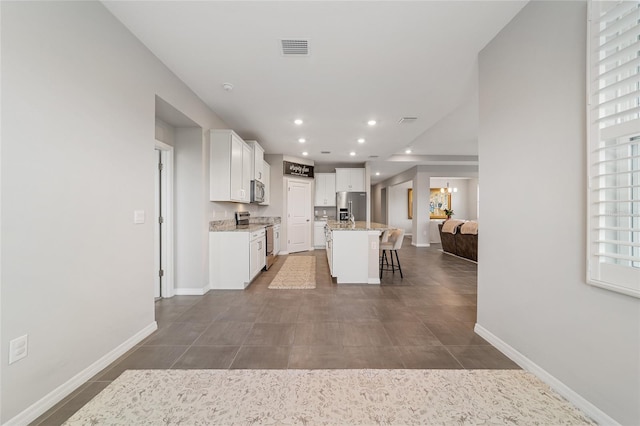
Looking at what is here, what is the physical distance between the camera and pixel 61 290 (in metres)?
1.57

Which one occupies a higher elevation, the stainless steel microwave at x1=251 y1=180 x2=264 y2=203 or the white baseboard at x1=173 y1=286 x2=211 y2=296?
the stainless steel microwave at x1=251 y1=180 x2=264 y2=203

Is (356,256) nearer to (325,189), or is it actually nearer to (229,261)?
(229,261)

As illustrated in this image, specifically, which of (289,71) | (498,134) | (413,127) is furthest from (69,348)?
(413,127)

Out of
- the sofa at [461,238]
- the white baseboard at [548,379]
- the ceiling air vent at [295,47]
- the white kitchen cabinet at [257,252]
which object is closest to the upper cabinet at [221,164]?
the white kitchen cabinet at [257,252]

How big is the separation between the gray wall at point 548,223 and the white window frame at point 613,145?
67mm

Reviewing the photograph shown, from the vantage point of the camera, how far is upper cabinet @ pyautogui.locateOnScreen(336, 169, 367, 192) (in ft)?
25.4

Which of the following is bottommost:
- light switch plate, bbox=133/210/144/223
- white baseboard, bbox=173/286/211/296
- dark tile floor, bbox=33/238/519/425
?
dark tile floor, bbox=33/238/519/425

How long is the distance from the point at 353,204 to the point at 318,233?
143 cm

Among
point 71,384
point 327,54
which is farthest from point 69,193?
point 327,54

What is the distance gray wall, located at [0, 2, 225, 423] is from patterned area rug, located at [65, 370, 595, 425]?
16.5 inches

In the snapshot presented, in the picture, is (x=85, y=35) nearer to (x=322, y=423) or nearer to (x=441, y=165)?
(x=322, y=423)

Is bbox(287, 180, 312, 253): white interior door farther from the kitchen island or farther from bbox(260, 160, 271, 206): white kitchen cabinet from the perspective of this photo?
the kitchen island

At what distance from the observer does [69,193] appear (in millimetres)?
1623

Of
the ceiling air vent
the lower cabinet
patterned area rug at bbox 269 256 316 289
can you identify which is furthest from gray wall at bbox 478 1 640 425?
the lower cabinet
